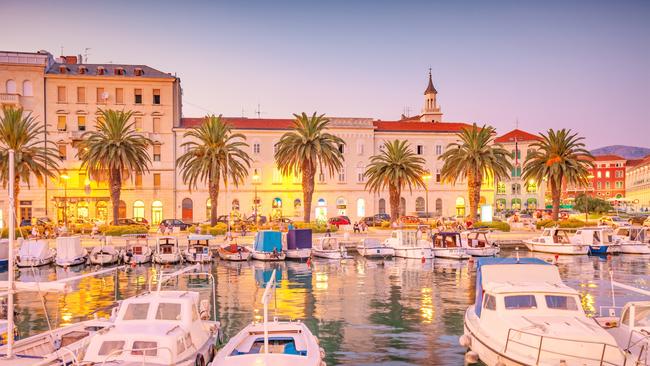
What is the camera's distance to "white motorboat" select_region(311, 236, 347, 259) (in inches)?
2105

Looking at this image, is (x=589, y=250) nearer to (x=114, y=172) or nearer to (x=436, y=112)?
(x=114, y=172)

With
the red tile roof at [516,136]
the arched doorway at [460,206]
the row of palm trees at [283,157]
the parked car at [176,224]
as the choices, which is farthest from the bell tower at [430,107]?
the parked car at [176,224]

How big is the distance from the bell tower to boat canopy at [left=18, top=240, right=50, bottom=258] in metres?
88.8

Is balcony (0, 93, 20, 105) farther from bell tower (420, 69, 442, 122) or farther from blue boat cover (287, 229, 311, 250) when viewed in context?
bell tower (420, 69, 442, 122)

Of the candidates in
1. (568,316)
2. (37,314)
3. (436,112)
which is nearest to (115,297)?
(37,314)

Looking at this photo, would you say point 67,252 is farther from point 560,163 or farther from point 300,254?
point 560,163

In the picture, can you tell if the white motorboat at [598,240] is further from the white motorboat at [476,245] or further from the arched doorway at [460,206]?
the arched doorway at [460,206]

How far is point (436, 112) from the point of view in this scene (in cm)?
12638

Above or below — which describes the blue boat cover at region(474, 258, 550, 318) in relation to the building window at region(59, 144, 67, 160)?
below

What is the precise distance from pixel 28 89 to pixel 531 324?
267 feet

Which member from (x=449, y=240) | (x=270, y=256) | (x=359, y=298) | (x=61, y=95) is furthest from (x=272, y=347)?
(x=61, y=95)

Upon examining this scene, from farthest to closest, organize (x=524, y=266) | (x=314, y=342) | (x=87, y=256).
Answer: (x=87, y=256), (x=524, y=266), (x=314, y=342)

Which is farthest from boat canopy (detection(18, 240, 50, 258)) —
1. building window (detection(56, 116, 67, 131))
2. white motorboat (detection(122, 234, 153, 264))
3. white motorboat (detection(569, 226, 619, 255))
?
white motorboat (detection(569, 226, 619, 255))

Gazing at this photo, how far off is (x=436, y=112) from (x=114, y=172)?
7846 centimetres
